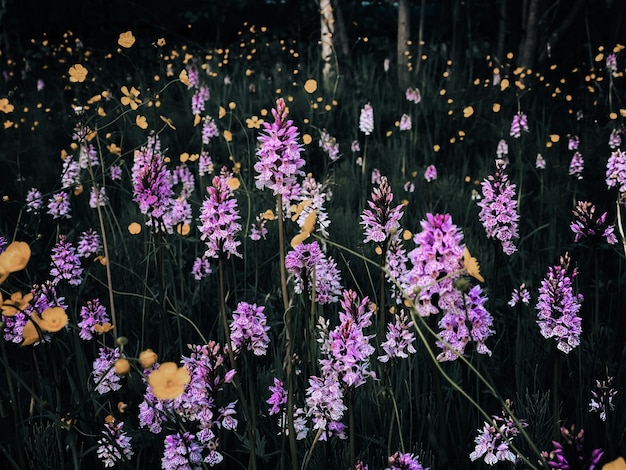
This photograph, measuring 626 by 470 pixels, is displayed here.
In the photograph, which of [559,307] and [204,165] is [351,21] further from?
[559,307]

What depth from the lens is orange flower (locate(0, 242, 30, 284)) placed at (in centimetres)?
119

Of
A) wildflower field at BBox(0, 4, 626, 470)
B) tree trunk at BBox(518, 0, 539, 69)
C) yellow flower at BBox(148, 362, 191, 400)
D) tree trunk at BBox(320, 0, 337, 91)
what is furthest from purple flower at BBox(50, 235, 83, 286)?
tree trunk at BBox(518, 0, 539, 69)

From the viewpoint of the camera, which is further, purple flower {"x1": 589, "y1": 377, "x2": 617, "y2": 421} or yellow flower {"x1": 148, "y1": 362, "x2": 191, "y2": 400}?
purple flower {"x1": 589, "y1": 377, "x2": 617, "y2": 421}

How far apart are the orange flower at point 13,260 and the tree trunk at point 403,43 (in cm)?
533

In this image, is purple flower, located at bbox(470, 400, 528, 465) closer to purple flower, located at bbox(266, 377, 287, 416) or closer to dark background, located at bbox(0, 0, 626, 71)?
purple flower, located at bbox(266, 377, 287, 416)

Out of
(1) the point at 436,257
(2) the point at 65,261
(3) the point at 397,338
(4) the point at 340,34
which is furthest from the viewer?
(4) the point at 340,34

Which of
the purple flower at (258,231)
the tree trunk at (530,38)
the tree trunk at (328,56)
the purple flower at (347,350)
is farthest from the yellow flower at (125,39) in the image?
the tree trunk at (530,38)

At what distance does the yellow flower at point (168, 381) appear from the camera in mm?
1067

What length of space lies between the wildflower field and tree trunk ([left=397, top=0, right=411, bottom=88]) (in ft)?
2.62

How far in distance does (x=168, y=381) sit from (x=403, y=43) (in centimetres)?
583

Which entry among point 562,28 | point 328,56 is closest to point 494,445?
point 328,56

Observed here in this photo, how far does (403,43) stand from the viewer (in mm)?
6406

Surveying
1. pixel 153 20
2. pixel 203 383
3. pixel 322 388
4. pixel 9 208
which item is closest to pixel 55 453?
pixel 203 383

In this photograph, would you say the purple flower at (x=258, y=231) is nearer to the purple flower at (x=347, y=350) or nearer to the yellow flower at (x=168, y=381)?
the purple flower at (x=347, y=350)
